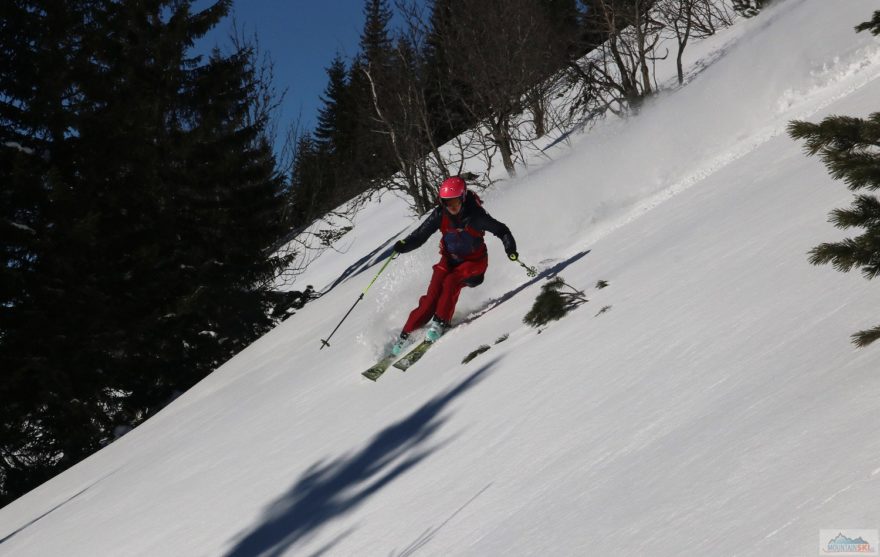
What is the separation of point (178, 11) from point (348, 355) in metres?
16.3

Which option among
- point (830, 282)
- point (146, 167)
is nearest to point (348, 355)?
point (830, 282)

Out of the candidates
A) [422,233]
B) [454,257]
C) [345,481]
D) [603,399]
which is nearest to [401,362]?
[454,257]

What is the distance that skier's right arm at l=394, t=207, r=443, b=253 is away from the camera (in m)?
9.64

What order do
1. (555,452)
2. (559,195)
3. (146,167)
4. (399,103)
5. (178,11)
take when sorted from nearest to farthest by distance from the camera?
(555,452)
(559,195)
(146,167)
(178,11)
(399,103)

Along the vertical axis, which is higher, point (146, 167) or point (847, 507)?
point (146, 167)

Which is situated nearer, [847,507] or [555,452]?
[847,507]

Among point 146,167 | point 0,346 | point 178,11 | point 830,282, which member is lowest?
point 830,282

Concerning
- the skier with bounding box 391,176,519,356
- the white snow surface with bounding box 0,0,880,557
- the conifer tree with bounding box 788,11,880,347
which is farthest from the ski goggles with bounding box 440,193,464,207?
the conifer tree with bounding box 788,11,880,347

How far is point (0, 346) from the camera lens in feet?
58.3

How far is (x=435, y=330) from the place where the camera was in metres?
9.34

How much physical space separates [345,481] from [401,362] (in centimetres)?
276

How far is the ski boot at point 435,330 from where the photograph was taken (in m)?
9.33

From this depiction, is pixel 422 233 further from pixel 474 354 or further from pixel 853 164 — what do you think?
pixel 853 164

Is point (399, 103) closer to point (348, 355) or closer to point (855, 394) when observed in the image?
point (348, 355)
